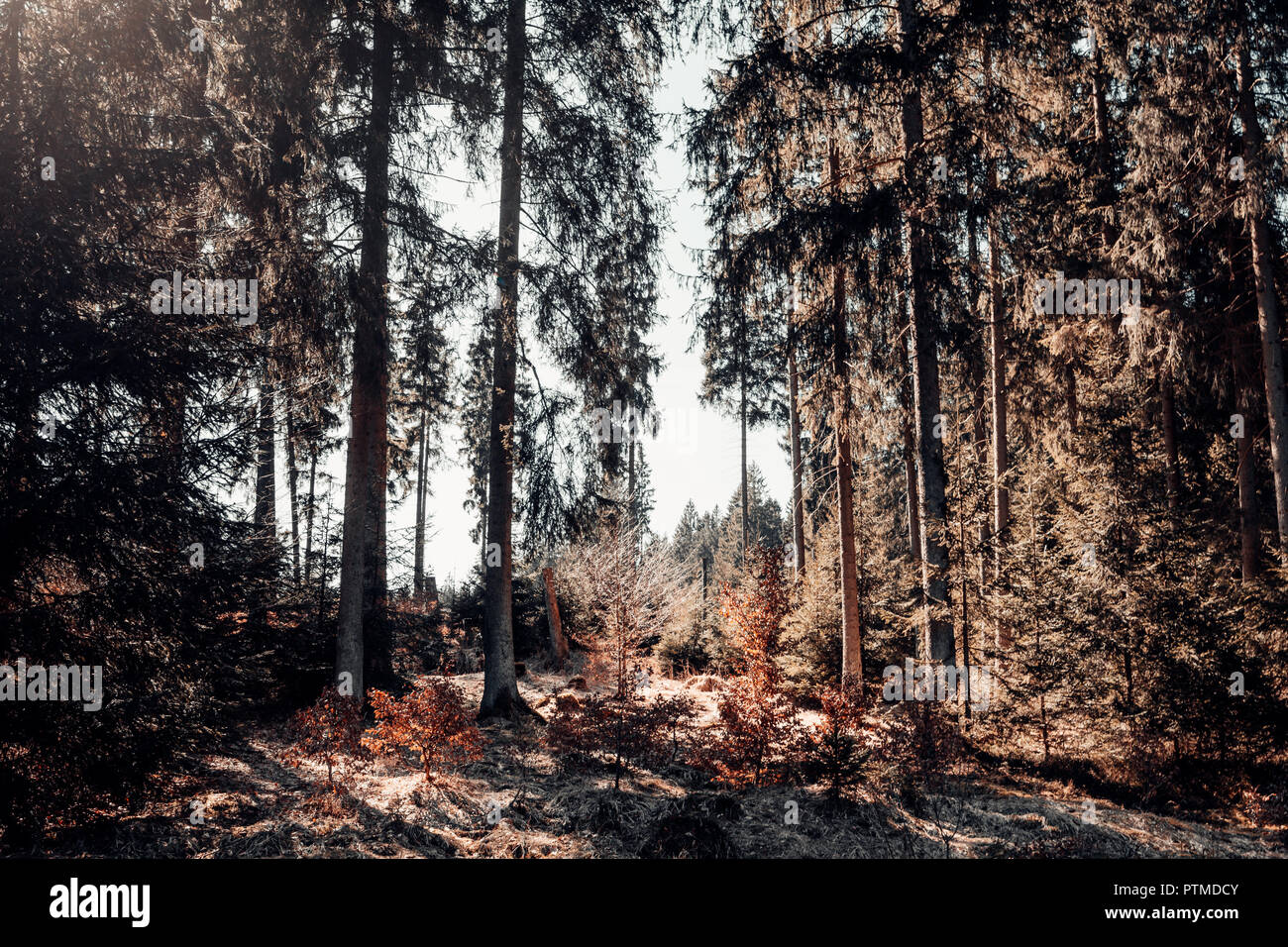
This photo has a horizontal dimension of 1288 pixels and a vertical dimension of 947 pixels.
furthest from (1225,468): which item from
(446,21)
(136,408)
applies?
(136,408)

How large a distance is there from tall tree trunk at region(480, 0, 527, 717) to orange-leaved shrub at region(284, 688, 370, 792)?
7.36 feet

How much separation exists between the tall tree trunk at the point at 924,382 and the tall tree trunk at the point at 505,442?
18.2 feet

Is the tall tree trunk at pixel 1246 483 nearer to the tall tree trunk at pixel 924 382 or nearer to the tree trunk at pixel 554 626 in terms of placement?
the tall tree trunk at pixel 924 382

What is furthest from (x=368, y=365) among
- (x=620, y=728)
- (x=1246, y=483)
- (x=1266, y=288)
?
(x=1246, y=483)

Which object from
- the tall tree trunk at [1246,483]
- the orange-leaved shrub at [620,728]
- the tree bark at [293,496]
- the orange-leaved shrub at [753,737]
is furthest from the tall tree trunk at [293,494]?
the tall tree trunk at [1246,483]

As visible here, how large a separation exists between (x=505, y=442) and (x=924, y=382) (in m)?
6.05

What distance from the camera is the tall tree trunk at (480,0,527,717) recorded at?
977cm

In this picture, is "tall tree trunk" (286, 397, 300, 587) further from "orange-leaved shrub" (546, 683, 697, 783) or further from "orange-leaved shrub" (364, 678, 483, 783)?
"orange-leaved shrub" (546, 683, 697, 783)

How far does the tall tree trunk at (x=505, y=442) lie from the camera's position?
32.0 ft

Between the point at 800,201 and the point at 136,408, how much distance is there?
871cm

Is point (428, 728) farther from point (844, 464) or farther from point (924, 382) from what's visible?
point (924, 382)

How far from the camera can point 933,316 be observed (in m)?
8.59

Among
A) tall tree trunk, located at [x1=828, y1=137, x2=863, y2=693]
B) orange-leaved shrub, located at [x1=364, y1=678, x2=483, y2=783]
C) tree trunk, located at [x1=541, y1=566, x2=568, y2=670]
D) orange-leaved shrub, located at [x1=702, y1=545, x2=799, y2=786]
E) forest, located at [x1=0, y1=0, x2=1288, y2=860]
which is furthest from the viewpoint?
tree trunk, located at [x1=541, y1=566, x2=568, y2=670]

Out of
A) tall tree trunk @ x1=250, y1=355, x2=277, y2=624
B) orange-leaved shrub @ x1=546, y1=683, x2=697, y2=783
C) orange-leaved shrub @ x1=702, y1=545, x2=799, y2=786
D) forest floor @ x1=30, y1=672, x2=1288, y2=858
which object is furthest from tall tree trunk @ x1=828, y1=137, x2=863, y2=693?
tall tree trunk @ x1=250, y1=355, x2=277, y2=624
